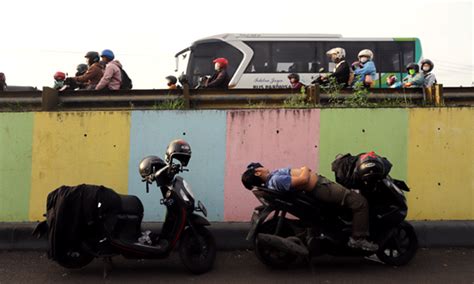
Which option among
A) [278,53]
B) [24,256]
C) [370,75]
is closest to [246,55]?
[278,53]

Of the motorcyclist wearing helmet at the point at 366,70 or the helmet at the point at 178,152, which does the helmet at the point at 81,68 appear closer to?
the helmet at the point at 178,152

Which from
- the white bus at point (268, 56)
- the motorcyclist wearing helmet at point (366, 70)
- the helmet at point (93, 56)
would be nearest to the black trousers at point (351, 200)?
the motorcyclist wearing helmet at point (366, 70)

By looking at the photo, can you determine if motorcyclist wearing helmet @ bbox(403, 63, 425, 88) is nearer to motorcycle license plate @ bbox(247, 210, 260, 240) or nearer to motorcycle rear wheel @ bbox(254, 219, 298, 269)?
motorcycle rear wheel @ bbox(254, 219, 298, 269)

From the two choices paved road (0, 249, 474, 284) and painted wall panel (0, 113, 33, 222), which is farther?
painted wall panel (0, 113, 33, 222)

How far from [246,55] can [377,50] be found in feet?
16.1

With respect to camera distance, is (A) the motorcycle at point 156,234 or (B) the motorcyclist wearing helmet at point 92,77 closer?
(A) the motorcycle at point 156,234

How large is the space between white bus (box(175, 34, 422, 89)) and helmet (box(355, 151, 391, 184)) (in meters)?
12.8

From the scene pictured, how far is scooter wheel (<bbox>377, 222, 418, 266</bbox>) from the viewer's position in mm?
5258

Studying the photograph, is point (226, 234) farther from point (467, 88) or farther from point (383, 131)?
point (467, 88)

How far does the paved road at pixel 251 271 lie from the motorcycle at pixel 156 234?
0.59ft

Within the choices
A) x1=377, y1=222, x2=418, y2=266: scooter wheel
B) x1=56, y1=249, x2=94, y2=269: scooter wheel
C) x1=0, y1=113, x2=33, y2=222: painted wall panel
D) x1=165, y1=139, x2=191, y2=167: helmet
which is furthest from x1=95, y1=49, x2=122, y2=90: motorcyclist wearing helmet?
x1=377, y1=222, x2=418, y2=266: scooter wheel

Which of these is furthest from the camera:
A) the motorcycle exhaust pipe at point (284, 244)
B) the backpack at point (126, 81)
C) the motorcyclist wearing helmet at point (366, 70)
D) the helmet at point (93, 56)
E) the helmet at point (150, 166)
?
the motorcyclist wearing helmet at point (366, 70)

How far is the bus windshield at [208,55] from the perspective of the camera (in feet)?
58.9

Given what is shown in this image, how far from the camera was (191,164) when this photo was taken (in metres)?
6.43
